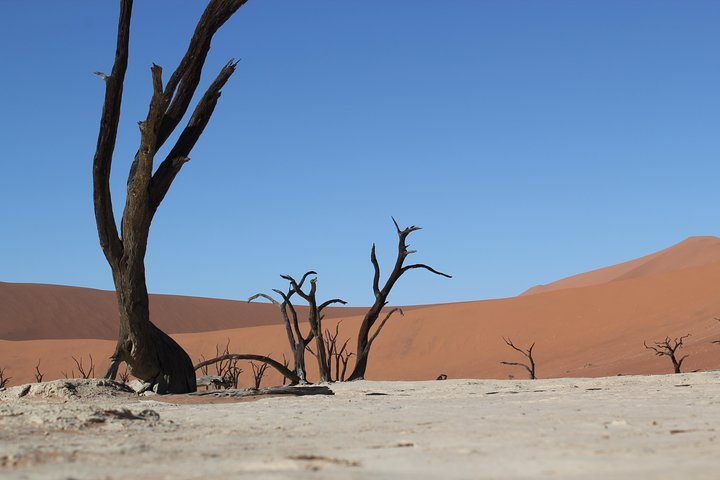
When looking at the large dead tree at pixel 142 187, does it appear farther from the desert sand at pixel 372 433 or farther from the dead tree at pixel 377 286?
the dead tree at pixel 377 286

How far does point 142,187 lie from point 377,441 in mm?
6847

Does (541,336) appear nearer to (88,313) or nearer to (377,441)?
(377,441)

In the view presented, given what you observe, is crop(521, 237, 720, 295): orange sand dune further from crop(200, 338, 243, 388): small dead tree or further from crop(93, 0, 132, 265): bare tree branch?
crop(93, 0, 132, 265): bare tree branch

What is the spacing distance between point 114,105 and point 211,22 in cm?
160

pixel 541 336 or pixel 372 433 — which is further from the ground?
pixel 541 336

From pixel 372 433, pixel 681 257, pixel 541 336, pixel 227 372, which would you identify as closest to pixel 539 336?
pixel 541 336

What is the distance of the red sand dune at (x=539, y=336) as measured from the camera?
106 feet

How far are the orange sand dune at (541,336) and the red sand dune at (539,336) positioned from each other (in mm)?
63

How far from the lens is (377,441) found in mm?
4266

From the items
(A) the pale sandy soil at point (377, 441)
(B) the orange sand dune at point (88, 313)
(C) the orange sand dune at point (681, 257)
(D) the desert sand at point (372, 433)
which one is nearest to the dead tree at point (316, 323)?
(D) the desert sand at point (372, 433)

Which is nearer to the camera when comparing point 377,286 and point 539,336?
point 377,286

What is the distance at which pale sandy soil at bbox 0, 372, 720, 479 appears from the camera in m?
3.25

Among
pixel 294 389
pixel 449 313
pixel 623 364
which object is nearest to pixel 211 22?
pixel 294 389

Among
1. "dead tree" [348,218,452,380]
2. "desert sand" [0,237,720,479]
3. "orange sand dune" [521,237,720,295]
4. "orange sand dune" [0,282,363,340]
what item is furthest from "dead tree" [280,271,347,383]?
"orange sand dune" [521,237,720,295]
